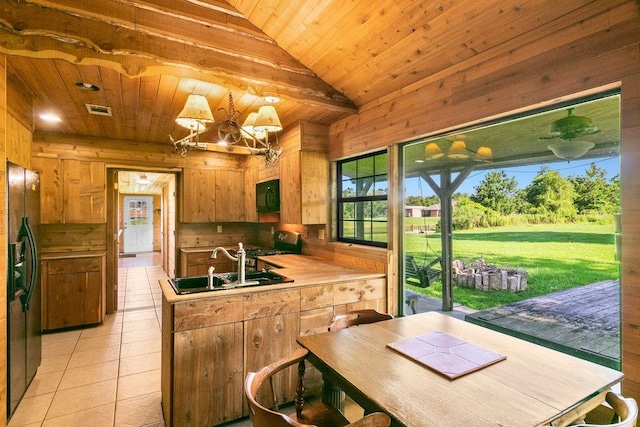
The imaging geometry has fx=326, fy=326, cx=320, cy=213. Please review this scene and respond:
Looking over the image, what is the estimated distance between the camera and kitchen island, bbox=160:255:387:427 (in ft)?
7.06

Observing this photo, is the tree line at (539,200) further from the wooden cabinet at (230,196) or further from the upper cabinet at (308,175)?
the wooden cabinet at (230,196)

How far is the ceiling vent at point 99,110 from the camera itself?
3.29m

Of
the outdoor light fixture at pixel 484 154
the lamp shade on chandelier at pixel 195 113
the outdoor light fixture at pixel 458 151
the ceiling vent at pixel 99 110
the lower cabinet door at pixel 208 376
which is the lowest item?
the lower cabinet door at pixel 208 376

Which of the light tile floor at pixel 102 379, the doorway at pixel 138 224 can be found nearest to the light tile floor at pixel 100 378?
the light tile floor at pixel 102 379

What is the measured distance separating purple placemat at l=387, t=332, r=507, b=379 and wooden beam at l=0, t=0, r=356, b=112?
2.18 metres

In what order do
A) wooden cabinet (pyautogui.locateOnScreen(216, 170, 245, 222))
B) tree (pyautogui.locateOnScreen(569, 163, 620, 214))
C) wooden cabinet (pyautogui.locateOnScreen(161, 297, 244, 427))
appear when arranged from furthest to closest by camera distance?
wooden cabinet (pyautogui.locateOnScreen(216, 170, 245, 222)) → wooden cabinet (pyautogui.locateOnScreen(161, 297, 244, 427)) → tree (pyautogui.locateOnScreen(569, 163, 620, 214))

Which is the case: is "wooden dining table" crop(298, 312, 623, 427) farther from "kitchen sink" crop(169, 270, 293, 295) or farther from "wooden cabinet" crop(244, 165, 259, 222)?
"wooden cabinet" crop(244, 165, 259, 222)

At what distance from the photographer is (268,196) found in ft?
14.8

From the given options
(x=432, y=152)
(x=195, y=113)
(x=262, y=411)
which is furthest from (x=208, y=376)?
(x=432, y=152)

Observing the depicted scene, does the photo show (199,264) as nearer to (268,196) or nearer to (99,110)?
(268,196)

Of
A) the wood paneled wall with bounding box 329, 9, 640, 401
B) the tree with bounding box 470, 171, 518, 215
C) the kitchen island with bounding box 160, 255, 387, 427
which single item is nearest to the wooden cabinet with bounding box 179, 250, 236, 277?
the kitchen island with bounding box 160, 255, 387, 427

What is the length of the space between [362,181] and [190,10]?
2.14 meters

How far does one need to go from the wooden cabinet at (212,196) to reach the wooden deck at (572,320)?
156 inches

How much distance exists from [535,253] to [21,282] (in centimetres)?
402
